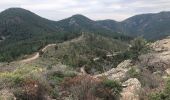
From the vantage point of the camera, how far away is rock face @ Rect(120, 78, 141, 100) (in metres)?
15.8

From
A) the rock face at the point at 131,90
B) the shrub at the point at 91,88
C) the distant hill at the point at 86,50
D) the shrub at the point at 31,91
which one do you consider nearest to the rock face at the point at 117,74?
the rock face at the point at 131,90

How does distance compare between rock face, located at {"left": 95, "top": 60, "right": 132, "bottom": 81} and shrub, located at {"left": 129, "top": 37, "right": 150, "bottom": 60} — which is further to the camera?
shrub, located at {"left": 129, "top": 37, "right": 150, "bottom": 60}

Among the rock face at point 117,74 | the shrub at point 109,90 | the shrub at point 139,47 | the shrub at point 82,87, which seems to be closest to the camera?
the shrub at point 82,87

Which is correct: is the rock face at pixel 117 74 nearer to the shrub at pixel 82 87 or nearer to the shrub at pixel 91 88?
the shrub at pixel 91 88

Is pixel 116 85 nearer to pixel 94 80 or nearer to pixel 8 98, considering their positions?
pixel 94 80

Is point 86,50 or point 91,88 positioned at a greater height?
point 91,88

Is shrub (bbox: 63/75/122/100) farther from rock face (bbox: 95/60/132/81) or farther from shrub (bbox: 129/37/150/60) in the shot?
shrub (bbox: 129/37/150/60)

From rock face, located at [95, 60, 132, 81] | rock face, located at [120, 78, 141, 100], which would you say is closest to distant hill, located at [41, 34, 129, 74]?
rock face, located at [95, 60, 132, 81]

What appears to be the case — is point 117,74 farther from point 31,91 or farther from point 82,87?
point 31,91

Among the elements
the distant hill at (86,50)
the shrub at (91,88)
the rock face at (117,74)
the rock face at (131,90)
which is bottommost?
the distant hill at (86,50)

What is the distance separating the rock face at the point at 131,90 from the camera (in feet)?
51.9

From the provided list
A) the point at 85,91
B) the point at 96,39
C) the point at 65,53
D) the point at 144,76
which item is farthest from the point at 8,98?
the point at 96,39

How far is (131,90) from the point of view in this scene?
16.8 meters

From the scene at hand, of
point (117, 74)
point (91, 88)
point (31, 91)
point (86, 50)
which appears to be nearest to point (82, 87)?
point (91, 88)
